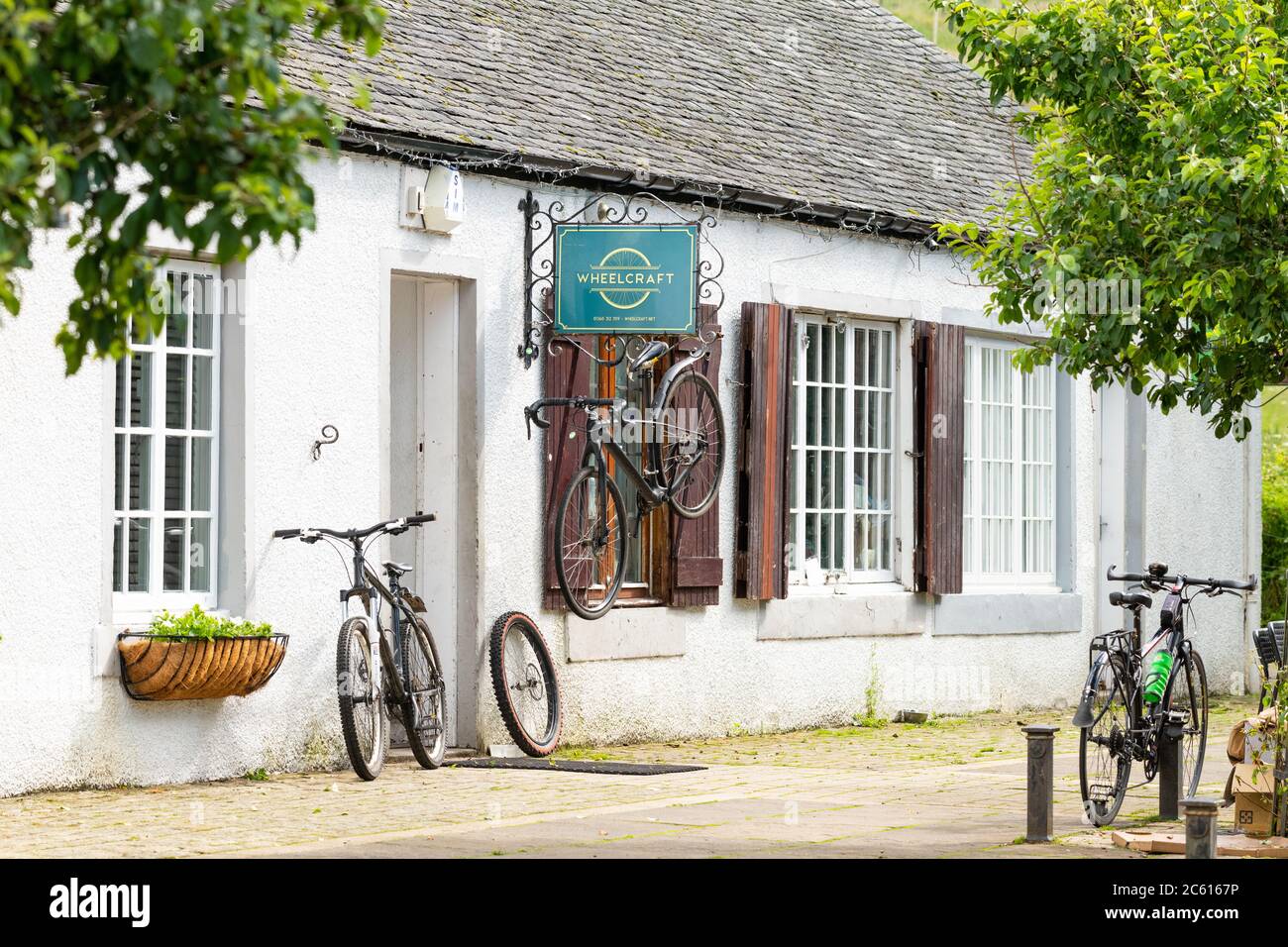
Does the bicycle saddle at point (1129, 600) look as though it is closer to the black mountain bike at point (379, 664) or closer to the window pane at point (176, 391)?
the black mountain bike at point (379, 664)

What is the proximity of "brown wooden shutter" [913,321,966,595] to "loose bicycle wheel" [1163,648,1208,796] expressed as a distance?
196 inches

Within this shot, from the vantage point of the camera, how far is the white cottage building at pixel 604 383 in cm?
998

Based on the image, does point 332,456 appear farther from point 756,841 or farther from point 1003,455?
point 1003,455

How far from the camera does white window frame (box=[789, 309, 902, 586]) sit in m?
13.9

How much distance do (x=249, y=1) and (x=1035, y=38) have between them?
5642 millimetres

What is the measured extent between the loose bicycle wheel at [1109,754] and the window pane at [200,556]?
468cm

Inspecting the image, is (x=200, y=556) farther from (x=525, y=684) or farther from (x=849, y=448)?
(x=849, y=448)

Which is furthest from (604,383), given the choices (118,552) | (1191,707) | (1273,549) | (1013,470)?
(1273,549)

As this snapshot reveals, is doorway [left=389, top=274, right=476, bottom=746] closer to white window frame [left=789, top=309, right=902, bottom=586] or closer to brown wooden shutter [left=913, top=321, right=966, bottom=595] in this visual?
white window frame [left=789, top=309, right=902, bottom=586]

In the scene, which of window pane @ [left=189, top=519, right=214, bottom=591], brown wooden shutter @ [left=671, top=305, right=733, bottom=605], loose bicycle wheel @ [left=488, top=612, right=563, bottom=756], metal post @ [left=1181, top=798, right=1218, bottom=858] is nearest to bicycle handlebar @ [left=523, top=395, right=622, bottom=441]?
loose bicycle wheel @ [left=488, top=612, right=563, bottom=756]

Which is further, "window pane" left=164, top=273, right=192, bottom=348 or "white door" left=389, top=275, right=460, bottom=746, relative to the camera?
"white door" left=389, top=275, right=460, bottom=746

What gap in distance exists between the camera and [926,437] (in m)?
14.7
